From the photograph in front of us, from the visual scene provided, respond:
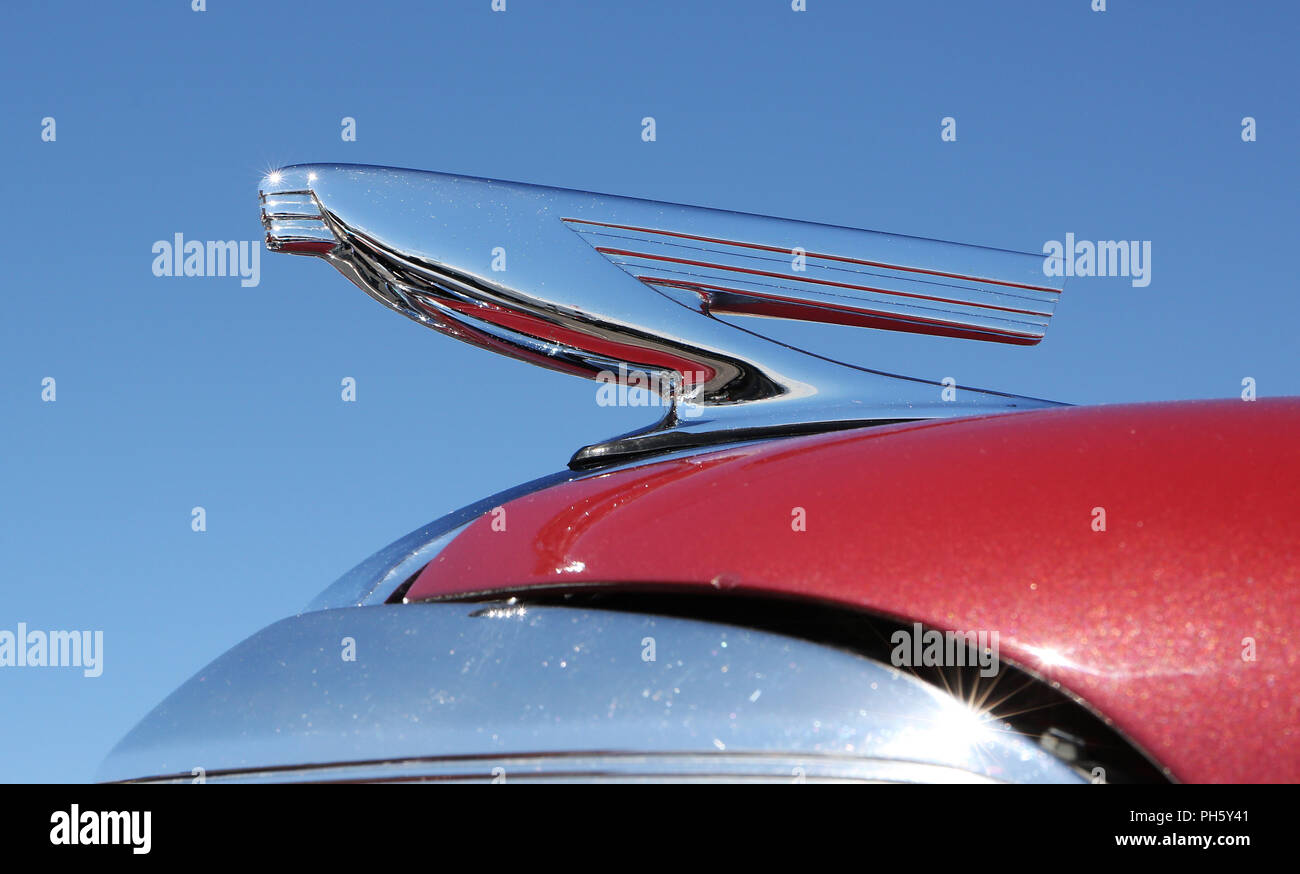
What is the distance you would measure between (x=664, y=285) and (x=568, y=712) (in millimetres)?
834

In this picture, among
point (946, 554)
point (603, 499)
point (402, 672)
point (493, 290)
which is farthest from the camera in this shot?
point (493, 290)

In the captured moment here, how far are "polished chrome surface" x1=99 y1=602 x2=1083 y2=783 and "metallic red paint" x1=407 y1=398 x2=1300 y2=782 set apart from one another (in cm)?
6

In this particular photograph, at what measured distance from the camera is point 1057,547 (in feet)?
3.11

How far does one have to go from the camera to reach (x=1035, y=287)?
5.88ft

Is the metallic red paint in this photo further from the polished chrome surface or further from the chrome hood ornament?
the chrome hood ornament

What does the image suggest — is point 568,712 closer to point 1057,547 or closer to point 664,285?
point 1057,547

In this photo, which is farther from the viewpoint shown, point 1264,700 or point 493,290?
point 493,290

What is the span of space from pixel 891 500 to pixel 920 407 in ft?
2.37

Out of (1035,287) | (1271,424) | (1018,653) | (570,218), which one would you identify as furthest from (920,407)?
(1018,653)

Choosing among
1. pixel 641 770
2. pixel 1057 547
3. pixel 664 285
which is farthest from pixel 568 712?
pixel 664 285

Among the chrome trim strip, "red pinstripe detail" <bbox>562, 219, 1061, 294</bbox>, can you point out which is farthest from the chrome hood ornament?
the chrome trim strip

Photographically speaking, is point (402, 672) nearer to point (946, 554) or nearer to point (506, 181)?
point (946, 554)
